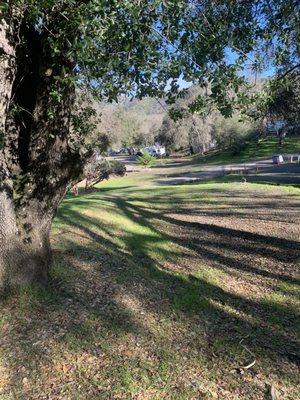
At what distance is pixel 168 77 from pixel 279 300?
4.17 m

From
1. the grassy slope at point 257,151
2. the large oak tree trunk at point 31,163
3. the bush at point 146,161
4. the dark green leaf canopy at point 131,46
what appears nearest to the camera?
the dark green leaf canopy at point 131,46

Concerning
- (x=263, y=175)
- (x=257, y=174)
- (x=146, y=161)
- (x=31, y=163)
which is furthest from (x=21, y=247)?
(x=146, y=161)

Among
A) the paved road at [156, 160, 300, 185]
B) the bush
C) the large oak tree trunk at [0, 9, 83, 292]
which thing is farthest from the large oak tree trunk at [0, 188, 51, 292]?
the bush

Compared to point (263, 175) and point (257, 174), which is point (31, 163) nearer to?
point (263, 175)

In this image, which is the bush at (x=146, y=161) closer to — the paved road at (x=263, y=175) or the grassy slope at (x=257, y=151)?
the grassy slope at (x=257, y=151)

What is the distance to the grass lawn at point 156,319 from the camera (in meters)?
4.12

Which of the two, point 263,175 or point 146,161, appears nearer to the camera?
point 263,175

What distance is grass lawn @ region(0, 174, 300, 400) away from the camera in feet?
13.5

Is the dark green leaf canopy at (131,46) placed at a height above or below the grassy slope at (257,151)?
above

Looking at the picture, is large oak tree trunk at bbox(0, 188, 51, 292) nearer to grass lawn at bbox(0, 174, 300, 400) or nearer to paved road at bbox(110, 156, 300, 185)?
grass lawn at bbox(0, 174, 300, 400)

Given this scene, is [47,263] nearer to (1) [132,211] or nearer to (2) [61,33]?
(2) [61,33]

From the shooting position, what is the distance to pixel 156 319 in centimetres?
554

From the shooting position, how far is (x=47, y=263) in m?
6.12

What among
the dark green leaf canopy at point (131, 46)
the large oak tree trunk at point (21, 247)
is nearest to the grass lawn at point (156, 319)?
the large oak tree trunk at point (21, 247)
